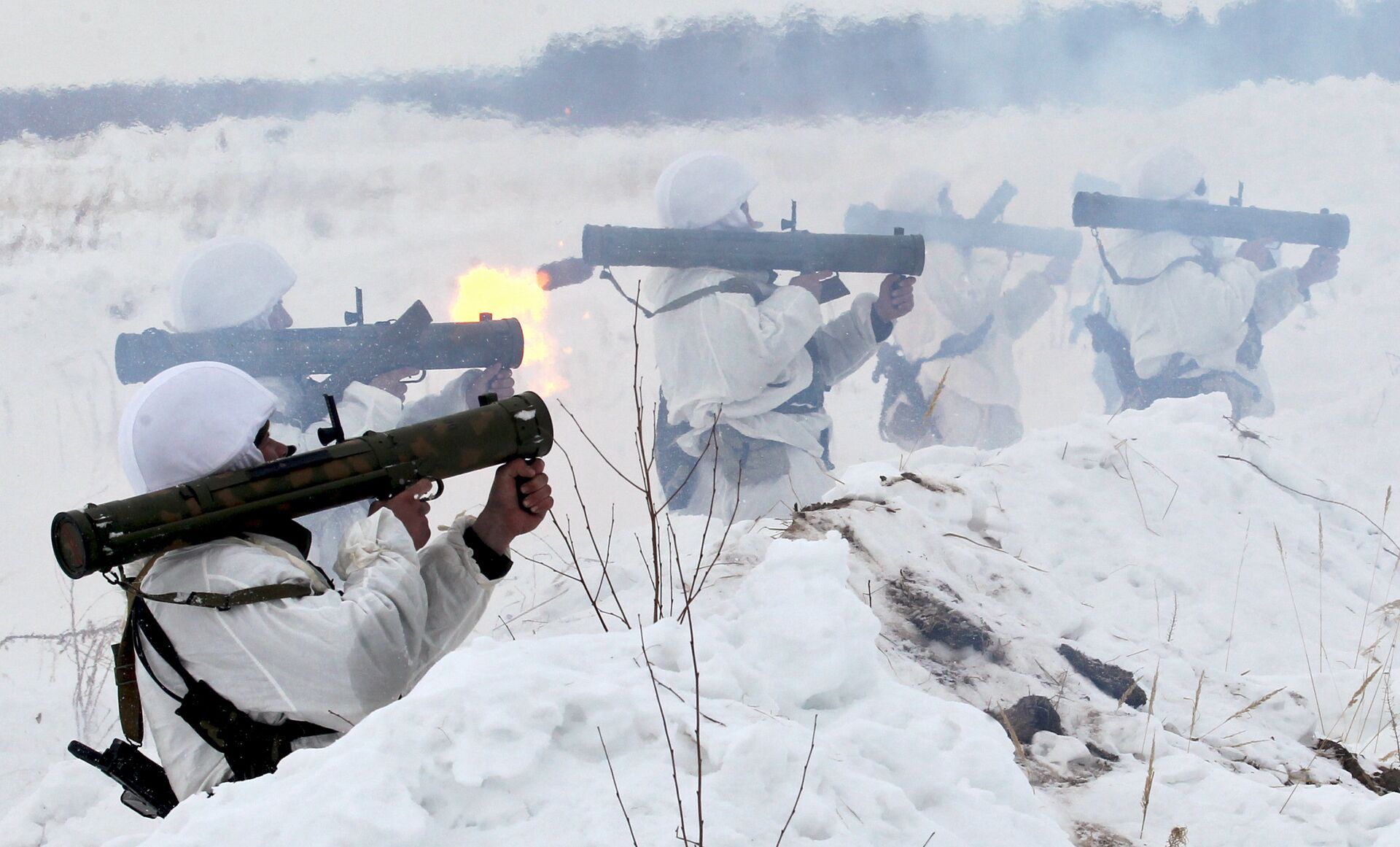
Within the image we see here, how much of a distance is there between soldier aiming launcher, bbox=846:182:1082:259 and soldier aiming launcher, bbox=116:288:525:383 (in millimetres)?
4754

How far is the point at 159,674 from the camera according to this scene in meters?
1.63

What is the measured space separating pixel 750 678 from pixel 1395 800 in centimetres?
100

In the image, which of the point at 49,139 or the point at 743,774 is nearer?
the point at 743,774

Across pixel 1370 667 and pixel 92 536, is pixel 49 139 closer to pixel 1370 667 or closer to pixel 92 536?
pixel 92 536

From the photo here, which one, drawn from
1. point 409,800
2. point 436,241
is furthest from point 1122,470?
point 436,241

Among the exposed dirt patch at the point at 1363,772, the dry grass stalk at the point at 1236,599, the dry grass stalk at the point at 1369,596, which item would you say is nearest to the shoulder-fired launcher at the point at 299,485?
the exposed dirt patch at the point at 1363,772

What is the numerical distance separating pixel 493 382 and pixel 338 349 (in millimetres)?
670

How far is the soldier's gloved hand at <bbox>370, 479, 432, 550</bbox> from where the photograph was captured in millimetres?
1777

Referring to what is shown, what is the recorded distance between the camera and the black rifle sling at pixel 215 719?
160 cm

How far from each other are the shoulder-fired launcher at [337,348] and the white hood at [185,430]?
3084 mm

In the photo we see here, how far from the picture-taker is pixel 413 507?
1.79 metres

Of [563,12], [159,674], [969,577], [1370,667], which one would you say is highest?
[563,12]

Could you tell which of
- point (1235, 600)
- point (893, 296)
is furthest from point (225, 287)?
point (1235, 600)

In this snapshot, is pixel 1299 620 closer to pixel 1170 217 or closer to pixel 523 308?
pixel 1170 217
